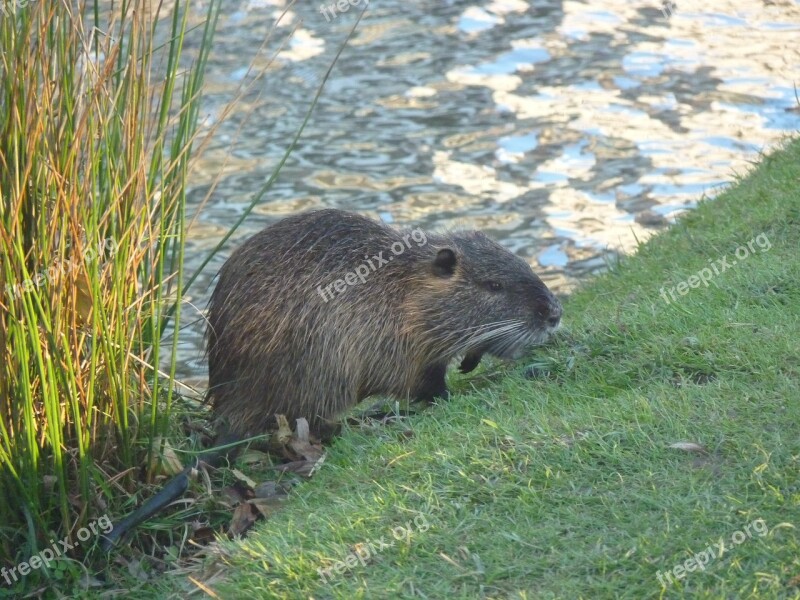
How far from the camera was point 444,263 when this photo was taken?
4.52 metres

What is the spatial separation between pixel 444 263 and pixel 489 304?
24cm

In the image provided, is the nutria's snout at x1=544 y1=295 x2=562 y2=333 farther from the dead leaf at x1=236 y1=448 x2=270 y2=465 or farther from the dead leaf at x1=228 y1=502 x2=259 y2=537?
the dead leaf at x1=228 y1=502 x2=259 y2=537

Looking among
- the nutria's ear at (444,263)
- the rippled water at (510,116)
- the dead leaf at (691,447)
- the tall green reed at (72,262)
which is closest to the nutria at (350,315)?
the nutria's ear at (444,263)

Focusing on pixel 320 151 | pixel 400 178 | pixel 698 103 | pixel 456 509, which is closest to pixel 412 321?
pixel 456 509

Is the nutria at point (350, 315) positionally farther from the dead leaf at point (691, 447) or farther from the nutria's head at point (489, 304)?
the dead leaf at point (691, 447)

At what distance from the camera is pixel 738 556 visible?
2.82 metres

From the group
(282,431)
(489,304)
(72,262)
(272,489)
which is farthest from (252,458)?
(489,304)

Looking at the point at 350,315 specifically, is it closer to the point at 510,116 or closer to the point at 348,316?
the point at 348,316

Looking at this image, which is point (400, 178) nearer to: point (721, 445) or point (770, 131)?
point (770, 131)

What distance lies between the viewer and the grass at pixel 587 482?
2887 millimetres

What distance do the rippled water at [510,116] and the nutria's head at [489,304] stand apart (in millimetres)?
1952

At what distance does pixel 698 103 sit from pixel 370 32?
3431 mm

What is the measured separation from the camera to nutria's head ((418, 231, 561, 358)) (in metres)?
4.43

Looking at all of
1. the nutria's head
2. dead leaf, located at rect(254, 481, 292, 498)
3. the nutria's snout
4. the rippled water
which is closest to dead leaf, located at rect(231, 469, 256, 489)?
dead leaf, located at rect(254, 481, 292, 498)
